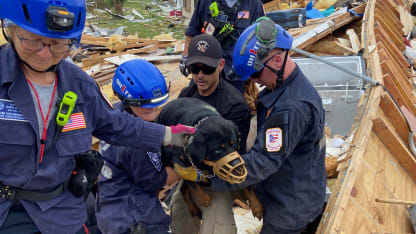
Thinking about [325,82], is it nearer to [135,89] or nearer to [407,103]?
[407,103]

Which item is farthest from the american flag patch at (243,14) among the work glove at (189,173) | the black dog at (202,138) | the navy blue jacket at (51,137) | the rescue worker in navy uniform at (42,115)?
the rescue worker in navy uniform at (42,115)

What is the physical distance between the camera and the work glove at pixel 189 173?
289 centimetres

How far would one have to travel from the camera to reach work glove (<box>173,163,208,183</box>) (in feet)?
9.47

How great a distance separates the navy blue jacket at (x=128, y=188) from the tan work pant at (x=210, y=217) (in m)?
0.41

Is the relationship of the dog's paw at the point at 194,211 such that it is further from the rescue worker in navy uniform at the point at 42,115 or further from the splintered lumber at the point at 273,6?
the splintered lumber at the point at 273,6

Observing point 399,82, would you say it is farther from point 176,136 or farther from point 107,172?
point 107,172

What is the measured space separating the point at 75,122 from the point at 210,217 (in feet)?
4.94

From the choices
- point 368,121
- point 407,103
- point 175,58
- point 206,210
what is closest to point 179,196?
point 206,210

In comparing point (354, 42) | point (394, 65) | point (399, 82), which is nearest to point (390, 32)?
point (354, 42)

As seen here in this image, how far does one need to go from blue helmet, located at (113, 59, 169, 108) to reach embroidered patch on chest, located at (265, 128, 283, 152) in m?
0.98

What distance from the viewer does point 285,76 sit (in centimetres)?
291

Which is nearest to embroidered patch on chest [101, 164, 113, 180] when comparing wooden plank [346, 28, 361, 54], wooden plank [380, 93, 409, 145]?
wooden plank [380, 93, 409, 145]

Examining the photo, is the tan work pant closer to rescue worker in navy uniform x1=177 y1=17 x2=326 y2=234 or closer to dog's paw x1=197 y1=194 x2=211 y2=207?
dog's paw x1=197 y1=194 x2=211 y2=207

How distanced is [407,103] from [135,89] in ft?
16.7
